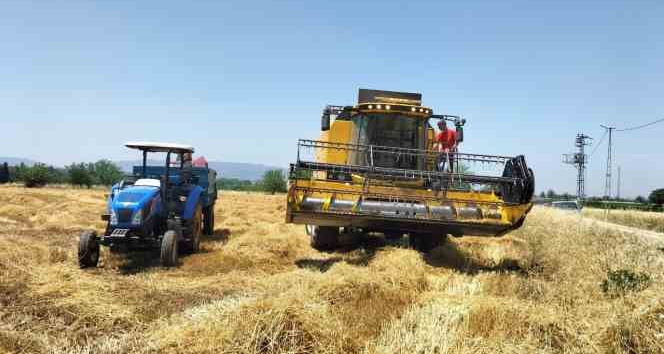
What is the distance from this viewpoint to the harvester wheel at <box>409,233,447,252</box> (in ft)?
26.8

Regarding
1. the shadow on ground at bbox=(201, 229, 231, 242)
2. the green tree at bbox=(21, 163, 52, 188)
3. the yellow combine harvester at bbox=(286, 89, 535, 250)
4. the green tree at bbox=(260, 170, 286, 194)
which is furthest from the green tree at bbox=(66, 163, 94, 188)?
the yellow combine harvester at bbox=(286, 89, 535, 250)

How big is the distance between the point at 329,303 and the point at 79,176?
41131mm

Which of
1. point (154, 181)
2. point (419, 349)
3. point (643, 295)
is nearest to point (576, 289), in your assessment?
point (643, 295)

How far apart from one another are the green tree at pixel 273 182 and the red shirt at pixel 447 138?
38642 millimetres

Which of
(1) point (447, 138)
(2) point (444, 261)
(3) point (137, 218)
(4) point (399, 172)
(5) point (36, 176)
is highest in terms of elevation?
(1) point (447, 138)

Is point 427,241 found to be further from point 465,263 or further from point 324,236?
point 324,236

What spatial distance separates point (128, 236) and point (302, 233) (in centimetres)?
386

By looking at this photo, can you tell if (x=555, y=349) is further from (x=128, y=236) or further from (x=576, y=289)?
(x=128, y=236)

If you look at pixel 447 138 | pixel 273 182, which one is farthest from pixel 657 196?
pixel 447 138

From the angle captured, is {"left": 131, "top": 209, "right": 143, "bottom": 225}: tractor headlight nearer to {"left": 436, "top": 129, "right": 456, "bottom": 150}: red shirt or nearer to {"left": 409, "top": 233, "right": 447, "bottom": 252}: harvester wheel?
{"left": 409, "top": 233, "right": 447, "bottom": 252}: harvester wheel

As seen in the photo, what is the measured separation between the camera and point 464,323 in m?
3.85

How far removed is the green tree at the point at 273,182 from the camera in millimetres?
47469

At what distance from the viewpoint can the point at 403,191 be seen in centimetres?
737

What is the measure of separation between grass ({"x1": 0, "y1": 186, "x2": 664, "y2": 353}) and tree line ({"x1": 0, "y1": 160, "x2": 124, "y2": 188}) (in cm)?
2454
